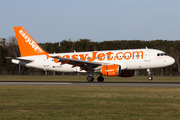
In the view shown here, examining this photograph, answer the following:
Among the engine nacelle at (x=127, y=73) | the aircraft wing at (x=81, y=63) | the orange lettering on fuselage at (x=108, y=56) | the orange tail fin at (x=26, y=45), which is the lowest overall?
the engine nacelle at (x=127, y=73)

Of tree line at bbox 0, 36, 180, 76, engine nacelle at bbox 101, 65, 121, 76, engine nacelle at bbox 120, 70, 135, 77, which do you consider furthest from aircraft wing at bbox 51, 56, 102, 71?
tree line at bbox 0, 36, 180, 76

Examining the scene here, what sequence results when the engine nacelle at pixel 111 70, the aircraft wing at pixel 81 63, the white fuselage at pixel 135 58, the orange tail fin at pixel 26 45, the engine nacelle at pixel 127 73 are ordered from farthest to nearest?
the orange tail fin at pixel 26 45, the engine nacelle at pixel 127 73, the white fuselage at pixel 135 58, the aircraft wing at pixel 81 63, the engine nacelle at pixel 111 70

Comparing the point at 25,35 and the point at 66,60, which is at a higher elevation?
the point at 25,35

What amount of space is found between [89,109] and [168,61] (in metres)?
27.6

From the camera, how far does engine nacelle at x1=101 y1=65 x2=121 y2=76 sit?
120ft

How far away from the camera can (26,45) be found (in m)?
45.2

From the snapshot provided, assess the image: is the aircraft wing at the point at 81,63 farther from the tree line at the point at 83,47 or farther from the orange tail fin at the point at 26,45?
the tree line at the point at 83,47

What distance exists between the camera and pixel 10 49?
11600cm

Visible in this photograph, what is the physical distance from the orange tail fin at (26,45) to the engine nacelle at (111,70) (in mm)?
12775

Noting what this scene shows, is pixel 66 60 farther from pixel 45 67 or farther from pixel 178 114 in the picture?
pixel 178 114

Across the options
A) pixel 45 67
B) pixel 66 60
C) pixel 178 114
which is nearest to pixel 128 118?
pixel 178 114

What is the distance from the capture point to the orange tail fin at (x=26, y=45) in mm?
45047

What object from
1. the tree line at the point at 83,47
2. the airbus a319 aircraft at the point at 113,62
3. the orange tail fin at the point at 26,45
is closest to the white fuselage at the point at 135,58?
the airbus a319 aircraft at the point at 113,62

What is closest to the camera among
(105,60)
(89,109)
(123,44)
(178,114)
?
(178,114)
